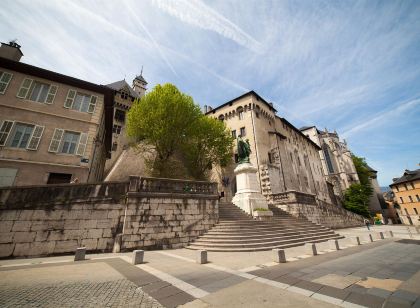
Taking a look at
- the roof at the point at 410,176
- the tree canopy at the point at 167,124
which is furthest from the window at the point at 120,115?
the roof at the point at 410,176

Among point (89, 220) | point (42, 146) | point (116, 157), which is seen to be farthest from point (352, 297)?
point (116, 157)

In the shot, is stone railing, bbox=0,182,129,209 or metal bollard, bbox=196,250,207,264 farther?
stone railing, bbox=0,182,129,209

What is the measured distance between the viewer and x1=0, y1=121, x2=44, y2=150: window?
1133 cm

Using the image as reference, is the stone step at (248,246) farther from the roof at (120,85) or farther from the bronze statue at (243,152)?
the roof at (120,85)

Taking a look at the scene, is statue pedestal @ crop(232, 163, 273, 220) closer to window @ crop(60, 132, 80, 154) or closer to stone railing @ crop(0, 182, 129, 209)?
stone railing @ crop(0, 182, 129, 209)

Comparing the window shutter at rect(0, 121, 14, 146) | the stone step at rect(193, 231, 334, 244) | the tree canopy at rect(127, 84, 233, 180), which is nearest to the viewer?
the stone step at rect(193, 231, 334, 244)

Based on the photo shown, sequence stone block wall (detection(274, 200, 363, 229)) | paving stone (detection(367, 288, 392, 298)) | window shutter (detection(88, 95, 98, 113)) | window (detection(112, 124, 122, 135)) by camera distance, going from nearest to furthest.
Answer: paving stone (detection(367, 288, 392, 298)) < window shutter (detection(88, 95, 98, 113)) < stone block wall (detection(274, 200, 363, 229)) < window (detection(112, 124, 122, 135))

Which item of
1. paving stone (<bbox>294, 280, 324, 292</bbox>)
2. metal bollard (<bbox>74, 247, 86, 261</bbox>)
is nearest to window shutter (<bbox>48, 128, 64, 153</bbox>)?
metal bollard (<bbox>74, 247, 86, 261</bbox>)

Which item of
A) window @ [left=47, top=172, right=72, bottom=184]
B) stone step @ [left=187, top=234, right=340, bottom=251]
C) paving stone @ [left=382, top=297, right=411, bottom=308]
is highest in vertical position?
window @ [left=47, top=172, right=72, bottom=184]

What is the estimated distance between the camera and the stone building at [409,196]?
36.2m

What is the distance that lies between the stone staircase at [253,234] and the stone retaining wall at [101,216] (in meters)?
0.97

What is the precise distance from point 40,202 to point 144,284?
7557mm

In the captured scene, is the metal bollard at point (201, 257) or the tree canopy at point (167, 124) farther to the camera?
the tree canopy at point (167, 124)

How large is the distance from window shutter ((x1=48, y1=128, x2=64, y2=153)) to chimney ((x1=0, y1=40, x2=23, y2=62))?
9.22 metres
